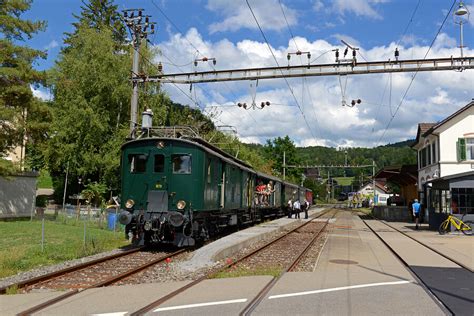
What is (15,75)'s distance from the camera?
2125 cm

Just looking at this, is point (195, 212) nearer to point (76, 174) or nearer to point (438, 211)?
point (438, 211)

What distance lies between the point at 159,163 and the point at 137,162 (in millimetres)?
780

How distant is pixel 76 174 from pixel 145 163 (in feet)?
80.3

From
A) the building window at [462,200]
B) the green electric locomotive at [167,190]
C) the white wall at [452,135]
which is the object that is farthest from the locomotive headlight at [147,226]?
the white wall at [452,135]

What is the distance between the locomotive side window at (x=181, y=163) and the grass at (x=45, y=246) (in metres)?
3.42

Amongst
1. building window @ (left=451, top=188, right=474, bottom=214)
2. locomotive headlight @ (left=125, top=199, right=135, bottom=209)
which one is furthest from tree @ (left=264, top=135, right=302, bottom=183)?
locomotive headlight @ (left=125, top=199, right=135, bottom=209)

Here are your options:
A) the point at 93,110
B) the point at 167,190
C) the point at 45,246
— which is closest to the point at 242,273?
the point at 167,190

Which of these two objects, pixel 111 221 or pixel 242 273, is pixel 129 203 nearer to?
pixel 242 273

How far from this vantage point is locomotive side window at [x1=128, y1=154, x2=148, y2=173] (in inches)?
559

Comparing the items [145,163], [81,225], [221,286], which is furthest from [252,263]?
[81,225]

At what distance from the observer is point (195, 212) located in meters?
13.8

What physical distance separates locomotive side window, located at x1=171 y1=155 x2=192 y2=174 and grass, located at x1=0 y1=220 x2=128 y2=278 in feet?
11.2

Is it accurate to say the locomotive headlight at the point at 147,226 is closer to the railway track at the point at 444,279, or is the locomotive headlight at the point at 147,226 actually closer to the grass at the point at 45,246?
the grass at the point at 45,246

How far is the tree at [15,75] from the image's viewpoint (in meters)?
21.3
